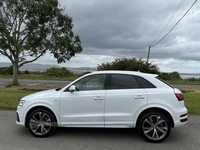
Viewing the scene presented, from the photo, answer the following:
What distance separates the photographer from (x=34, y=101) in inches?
173

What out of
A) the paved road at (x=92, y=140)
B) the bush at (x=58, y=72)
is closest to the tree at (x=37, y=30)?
the paved road at (x=92, y=140)

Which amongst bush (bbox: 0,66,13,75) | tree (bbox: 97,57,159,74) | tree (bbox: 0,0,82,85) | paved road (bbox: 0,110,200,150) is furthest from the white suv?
bush (bbox: 0,66,13,75)

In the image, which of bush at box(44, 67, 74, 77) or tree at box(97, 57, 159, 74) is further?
bush at box(44, 67, 74, 77)

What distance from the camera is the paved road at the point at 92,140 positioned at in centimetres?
381

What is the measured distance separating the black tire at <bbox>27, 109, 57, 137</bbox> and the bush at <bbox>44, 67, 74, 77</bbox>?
3175 cm

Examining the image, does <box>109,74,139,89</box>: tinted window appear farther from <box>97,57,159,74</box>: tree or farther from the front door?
<box>97,57,159,74</box>: tree

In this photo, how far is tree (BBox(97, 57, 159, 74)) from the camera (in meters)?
22.6

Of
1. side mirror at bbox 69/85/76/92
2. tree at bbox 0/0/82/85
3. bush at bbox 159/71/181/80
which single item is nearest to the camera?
side mirror at bbox 69/85/76/92

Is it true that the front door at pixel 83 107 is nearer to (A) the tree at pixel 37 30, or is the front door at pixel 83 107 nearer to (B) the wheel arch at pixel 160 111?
(B) the wheel arch at pixel 160 111

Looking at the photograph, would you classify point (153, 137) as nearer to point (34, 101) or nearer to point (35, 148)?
point (35, 148)

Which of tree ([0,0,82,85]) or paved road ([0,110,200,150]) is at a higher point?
tree ([0,0,82,85])

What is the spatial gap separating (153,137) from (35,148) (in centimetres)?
251

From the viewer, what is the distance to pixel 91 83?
4.55m

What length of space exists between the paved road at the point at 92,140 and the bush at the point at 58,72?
31.0 m
